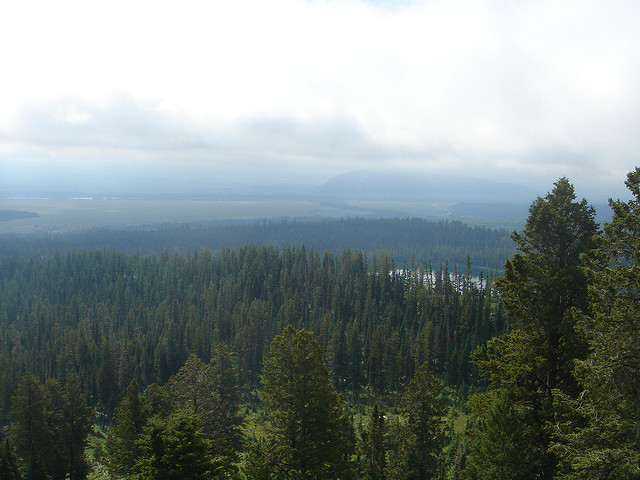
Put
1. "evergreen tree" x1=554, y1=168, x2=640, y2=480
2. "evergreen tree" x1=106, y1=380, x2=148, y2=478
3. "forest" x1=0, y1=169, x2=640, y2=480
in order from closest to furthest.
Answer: "evergreen tree" x1=554, y1=168, x2=640, y2=480, "forest" x1=0, y1=169, x2=640, y2=480, "evergreen tree" x1=106, y1=380, x2=148, y2=478

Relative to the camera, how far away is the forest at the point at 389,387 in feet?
39.5

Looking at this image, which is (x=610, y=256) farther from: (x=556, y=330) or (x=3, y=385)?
(x=3, y=385)

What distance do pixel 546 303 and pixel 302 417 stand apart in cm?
1122

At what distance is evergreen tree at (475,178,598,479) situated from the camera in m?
15.4

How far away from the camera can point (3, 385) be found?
2571 inches

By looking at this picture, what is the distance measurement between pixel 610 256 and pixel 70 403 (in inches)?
1846

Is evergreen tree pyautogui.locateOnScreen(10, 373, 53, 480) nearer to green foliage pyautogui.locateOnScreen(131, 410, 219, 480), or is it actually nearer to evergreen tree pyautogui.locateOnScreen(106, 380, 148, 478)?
evergreen tree pyautogui.locateOnScreen(106, 380, 148, 478)

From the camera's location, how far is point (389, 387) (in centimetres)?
7512

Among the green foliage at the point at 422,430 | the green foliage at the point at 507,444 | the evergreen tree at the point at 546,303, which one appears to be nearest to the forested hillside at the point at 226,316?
the green foliage at the point at 422,430

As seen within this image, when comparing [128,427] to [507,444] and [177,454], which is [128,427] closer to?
[177,454]

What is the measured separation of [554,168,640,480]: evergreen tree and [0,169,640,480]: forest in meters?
0.05

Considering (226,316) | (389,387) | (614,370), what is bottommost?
(389,387)

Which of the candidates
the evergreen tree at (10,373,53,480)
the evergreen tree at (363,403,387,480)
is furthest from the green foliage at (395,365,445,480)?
the evergreen tree at (10,373,53,480)

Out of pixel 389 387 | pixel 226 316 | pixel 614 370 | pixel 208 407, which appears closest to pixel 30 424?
pixel 208 407
